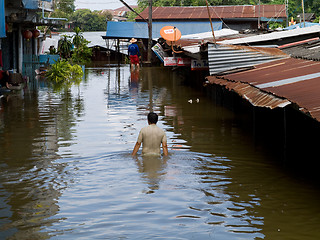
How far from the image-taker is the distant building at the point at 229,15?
46250mm

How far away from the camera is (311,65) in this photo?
11.5 meters

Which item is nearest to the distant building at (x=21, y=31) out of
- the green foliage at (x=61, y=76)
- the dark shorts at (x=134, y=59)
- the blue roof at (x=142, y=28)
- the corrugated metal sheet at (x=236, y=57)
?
the green foliage at (x=61, y=76)

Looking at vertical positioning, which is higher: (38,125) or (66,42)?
(66,42)

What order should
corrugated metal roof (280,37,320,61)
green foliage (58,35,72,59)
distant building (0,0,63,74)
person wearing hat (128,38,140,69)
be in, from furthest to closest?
green foliage (58,35,72,59) → person wearing hat (128,38,140,69) → distant building (0,0,63,74) → corrugated metal roof (280,37,320,61)

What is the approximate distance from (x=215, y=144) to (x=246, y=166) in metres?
2.10

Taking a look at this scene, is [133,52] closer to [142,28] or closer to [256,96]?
[142,28]

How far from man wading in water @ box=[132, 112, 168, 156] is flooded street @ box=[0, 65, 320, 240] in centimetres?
20

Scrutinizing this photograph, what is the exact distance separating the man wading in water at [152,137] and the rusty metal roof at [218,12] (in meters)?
37.4

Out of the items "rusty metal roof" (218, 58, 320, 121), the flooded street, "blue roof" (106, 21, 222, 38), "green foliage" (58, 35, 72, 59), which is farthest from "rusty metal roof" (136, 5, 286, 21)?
"rusty metal roof" (218, 58, 320, 121)

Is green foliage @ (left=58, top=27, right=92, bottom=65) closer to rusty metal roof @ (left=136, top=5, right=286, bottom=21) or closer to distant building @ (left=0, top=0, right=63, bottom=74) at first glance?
rusty metal roof @ (left=136, top=5, right=286, bottom=21)

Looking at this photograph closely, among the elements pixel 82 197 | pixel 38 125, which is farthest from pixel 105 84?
pixel 82 197

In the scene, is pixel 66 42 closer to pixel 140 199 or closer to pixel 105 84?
pixel 105 84

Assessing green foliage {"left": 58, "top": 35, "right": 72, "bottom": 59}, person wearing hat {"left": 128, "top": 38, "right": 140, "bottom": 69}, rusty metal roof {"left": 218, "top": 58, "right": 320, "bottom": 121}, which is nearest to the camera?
rusty metal roof {"left": 218, "top": 58, "right": 320, "bottom": 121}

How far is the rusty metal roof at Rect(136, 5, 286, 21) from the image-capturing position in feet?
152
